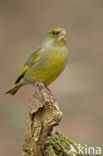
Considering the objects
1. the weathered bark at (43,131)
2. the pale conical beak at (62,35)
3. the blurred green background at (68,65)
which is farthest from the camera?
the blurred green background at (68,65)

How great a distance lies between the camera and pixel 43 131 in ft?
13.5

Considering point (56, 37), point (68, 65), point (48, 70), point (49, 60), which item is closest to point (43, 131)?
point (48, 70)

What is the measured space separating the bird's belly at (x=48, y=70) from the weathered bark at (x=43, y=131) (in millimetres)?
1126

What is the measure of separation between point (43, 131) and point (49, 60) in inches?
56.8

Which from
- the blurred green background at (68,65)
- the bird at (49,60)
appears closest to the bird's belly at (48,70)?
the bird at (49,60)

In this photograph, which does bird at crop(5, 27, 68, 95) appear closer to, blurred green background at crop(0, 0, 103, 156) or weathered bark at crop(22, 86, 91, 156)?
weathered bark at crop(22, 86, 91, 156)

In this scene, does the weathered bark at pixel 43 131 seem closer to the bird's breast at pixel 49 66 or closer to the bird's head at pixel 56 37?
the bird's breast at pixel 49 66

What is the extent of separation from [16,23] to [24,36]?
2.99 feet

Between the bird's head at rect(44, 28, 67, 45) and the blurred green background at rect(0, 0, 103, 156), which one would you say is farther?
the blurred green background at rect(0, 0, 103, 156)

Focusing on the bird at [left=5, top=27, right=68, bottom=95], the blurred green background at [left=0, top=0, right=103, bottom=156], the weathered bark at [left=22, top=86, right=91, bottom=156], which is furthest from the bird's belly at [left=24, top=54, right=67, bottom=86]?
the blurred green background at [left=0, top=0, right=103, bottom=156]

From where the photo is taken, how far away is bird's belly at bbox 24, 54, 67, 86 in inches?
211

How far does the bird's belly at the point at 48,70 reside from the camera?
211 inches

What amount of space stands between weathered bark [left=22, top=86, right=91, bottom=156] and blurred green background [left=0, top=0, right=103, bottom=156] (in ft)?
13.1

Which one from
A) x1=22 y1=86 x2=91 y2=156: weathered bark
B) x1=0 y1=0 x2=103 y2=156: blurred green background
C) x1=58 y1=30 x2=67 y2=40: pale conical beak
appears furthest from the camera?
x1=0 y1=0 x2=103 y2=156: blurred green background
